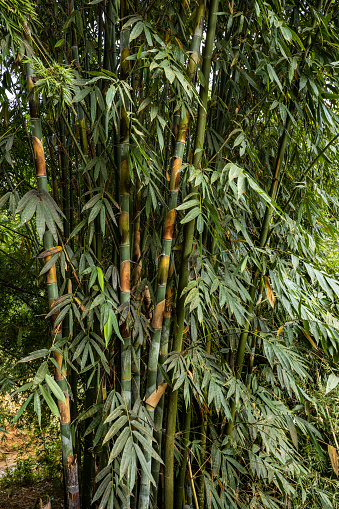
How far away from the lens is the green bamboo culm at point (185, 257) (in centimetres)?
126

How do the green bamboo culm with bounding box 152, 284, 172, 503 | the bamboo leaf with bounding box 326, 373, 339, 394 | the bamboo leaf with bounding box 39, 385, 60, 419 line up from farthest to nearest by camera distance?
1. the bamboo leaf with bounding box 326, 373, 339, 394
2. the green bamboo culm with bounding box 152, 284, 172, 503
3. the bamboo leaf with bounding box 39, 385, 60, 419

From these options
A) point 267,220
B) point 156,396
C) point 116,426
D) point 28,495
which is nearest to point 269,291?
point 267,220

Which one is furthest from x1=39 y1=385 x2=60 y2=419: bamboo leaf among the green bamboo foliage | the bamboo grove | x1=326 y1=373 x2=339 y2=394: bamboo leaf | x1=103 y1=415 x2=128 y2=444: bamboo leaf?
x1=326 y1=373 x2=339 y2=394: bamboo leaf

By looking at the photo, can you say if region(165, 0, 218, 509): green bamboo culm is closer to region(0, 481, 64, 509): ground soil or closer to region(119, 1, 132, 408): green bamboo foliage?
region(119, 1, 132, 408): green bamboo foliage

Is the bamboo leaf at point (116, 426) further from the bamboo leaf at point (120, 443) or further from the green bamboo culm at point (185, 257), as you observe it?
the green bamboo culm at point (185, 257)

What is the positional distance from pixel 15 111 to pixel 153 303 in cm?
121

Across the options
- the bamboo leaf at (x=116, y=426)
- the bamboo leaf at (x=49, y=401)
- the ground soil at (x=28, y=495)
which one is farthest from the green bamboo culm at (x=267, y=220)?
the ground soil at (x=28, y=495)

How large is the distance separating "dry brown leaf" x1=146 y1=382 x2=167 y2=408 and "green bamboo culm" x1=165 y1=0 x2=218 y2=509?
43mm

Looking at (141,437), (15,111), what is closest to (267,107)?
(15,111)

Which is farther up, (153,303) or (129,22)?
(129,22)

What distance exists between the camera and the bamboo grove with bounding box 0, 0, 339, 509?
3.64 ft

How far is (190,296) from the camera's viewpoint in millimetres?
1186

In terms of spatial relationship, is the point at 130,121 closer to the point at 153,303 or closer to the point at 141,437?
the point at 153,303

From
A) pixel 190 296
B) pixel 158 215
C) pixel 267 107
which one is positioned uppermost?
pixel 267 107
